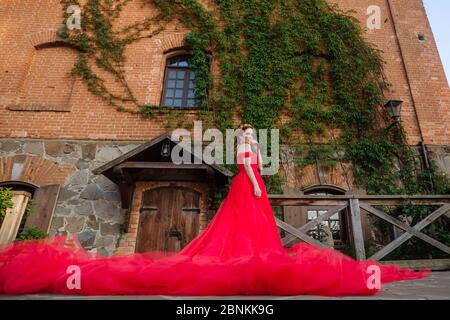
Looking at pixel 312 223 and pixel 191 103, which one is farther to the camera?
pixel 191 103

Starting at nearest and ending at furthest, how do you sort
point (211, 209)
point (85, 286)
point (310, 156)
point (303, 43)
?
point (85, 286), point (211, 209), point (310, 156), point (303, 43)

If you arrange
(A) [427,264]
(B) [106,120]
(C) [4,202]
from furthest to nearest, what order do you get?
(B) [106,120] → (C) [4,202] → (A) [427,264]

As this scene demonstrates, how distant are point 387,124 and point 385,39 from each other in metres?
2.80

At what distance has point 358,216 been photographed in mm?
4695

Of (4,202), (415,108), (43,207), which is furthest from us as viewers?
(415,108)

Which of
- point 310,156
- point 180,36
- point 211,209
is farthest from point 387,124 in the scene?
point 180,36

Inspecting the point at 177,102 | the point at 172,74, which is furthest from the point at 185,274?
the point at 172,74

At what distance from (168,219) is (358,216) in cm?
361

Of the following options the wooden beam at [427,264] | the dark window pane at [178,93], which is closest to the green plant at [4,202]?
the dark window pane at [178,93]

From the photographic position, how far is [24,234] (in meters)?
5.30

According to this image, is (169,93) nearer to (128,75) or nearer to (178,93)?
(178,93)

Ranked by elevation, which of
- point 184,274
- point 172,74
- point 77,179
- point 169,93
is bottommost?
point 184,274

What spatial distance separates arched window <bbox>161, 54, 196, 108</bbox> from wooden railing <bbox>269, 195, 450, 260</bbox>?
3770mm
